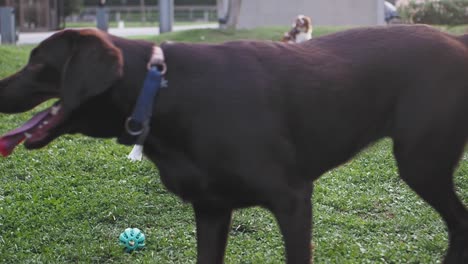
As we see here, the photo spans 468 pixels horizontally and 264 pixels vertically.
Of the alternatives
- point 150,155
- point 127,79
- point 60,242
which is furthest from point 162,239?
point 127,79

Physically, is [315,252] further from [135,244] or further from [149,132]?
[149,132]

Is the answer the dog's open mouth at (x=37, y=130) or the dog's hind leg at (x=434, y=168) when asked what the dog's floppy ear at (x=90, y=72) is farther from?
the dog's hind leg at (x=434, y=168)

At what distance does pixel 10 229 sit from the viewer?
4.85m

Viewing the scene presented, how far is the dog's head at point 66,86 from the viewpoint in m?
2.94

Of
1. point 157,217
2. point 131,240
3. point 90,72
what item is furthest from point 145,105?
point 157,217

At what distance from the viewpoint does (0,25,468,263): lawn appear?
4469 millimetres

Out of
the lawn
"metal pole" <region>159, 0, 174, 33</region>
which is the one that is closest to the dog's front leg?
the lawn

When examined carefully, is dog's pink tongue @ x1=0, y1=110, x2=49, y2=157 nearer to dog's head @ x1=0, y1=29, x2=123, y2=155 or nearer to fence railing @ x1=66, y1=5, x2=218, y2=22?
dog's head @ x1=0, y1=29, x2=123, y2=155

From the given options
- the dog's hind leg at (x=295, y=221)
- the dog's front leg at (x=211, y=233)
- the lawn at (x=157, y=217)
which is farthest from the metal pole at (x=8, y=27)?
the dog's hind leg at (x=295, y=221)

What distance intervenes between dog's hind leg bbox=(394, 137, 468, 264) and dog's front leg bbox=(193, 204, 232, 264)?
0.91 meters

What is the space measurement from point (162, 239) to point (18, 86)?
185 centimetres

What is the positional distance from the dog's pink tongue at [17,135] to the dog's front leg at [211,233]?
33.8 inches

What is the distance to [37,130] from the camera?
3053 millimetres

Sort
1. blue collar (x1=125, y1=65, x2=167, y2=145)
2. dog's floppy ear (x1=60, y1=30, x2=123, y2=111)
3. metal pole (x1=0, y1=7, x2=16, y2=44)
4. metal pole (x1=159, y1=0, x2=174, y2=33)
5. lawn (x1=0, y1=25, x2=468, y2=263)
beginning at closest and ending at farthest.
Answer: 1. dog's floppy ear (x1=60, y1=30, x2=123, y2=111)
2. blue collar (x1=125, y1=65, x2=167, y2=145)
3. lawn (x1=0, y1=25, x2=468, y2=263)
4. metal pole (x1=0, y1=7, x2=16, y2=44)
5. metal pole (x1=159, y1=0, x2=174, y2=33)
